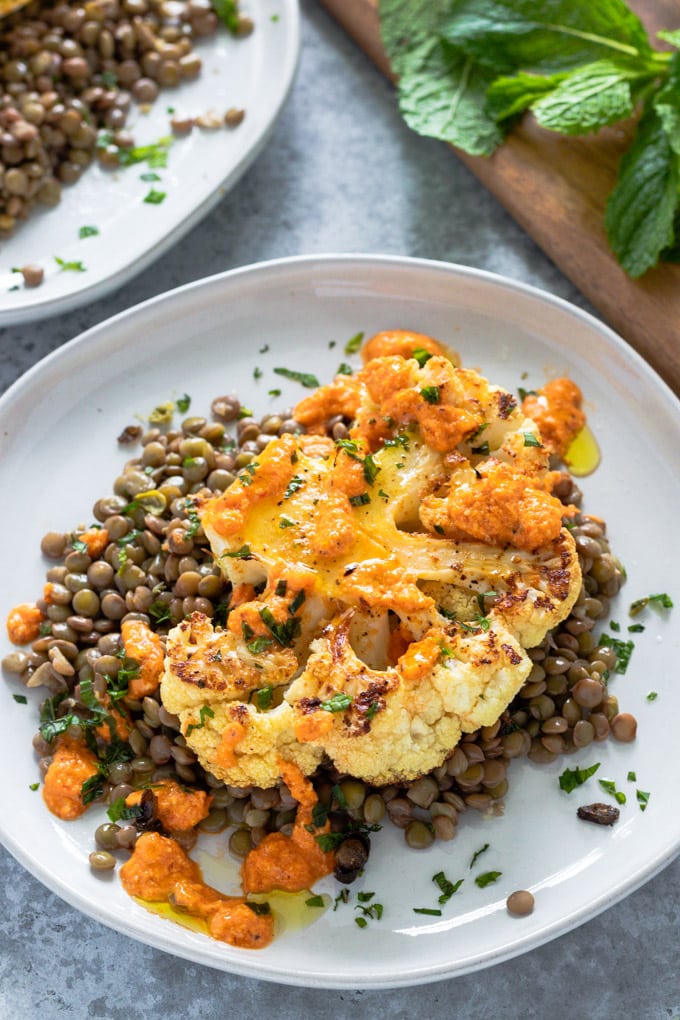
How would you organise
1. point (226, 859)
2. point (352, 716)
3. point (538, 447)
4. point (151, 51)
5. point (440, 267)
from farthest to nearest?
1. point (151, 51)
2. point (440, 267)
3. point (538, 447)
4. point (226, 859)
5. point (352, 716)

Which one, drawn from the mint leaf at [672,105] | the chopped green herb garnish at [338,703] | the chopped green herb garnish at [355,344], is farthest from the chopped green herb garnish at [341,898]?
the mint leaf at [672,105]

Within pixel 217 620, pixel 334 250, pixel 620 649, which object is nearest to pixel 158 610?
pixel 217 620

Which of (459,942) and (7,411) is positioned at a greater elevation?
(459,942)

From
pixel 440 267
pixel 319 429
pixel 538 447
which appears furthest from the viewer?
pixel 440 267

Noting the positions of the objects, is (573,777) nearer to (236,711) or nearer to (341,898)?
(341,898)

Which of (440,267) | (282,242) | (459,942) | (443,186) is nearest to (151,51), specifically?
(282,242)

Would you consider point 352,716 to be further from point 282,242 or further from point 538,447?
point 282,242

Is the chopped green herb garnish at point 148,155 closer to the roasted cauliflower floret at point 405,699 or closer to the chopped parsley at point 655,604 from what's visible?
the roasted cauliflower floret at point 405,699
